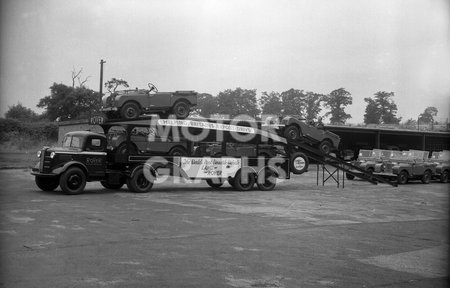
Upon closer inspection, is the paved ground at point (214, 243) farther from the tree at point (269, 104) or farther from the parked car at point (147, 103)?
the tree at point (269, 104)

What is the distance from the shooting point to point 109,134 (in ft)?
56.8

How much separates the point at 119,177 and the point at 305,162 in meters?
8.50

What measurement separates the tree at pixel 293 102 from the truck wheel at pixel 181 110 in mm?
21105

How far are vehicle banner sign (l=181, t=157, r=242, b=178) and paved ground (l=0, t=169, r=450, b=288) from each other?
339cm

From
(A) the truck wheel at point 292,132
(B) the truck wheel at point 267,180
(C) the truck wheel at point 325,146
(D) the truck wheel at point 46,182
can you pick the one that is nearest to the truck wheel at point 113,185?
(D) the truck wheel at point 46,182

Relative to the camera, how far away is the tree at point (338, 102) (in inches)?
1871

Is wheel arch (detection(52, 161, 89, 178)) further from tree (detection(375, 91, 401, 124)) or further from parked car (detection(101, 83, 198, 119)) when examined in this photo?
tree (detection(375, 91, 401, 124))

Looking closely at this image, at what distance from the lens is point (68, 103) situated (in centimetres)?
5259

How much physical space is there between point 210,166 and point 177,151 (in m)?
1.44

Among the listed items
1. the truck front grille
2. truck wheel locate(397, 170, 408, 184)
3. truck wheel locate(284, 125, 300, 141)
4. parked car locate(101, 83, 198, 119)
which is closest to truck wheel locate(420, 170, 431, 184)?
truck wheel locate(397, 170, 408, 184)

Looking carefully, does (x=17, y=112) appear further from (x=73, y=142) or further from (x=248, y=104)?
(x=248, y=104)

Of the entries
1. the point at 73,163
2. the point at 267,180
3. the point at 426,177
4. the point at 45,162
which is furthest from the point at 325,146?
the point at 45,162

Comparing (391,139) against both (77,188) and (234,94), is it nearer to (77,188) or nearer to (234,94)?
(234,94)

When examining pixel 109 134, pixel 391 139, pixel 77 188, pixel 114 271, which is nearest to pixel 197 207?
pixel 77 188
